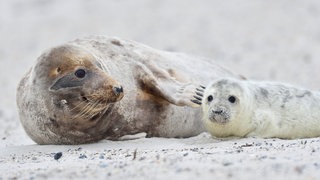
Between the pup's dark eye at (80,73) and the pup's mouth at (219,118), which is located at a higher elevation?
the pup's dark eye at (80,73)

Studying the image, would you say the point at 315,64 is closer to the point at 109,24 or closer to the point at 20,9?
the point at 109,24

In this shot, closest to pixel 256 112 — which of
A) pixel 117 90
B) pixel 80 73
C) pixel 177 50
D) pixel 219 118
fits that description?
pixel 219 118

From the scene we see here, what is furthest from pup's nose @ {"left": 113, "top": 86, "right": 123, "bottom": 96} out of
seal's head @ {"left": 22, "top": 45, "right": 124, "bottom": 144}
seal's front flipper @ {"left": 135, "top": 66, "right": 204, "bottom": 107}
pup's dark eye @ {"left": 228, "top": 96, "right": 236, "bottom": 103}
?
pup's dark eye @ {"left": 228, "top": 96, "right": 236, "bottom": 103}

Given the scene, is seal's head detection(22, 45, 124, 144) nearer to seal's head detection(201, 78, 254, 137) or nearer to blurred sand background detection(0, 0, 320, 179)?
blurred sand background detection(0, 0, 320, 179)

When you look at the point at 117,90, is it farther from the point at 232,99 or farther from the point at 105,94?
the point at 232,99

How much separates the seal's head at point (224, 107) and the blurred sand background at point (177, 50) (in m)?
0.14

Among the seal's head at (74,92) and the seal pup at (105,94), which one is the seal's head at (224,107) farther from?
the seal's head at (74,92)

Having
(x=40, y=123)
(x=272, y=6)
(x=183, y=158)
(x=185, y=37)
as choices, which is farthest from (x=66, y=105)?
(x=272, y=6)

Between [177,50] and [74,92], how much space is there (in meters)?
6.70

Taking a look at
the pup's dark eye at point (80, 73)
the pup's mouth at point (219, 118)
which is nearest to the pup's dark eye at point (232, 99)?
the pup's mouth at point (219, 118)

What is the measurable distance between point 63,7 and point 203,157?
38.2 ft

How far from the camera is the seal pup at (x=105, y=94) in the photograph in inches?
230

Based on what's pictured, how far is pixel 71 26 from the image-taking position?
14.9m

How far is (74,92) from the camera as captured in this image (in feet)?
19.1
